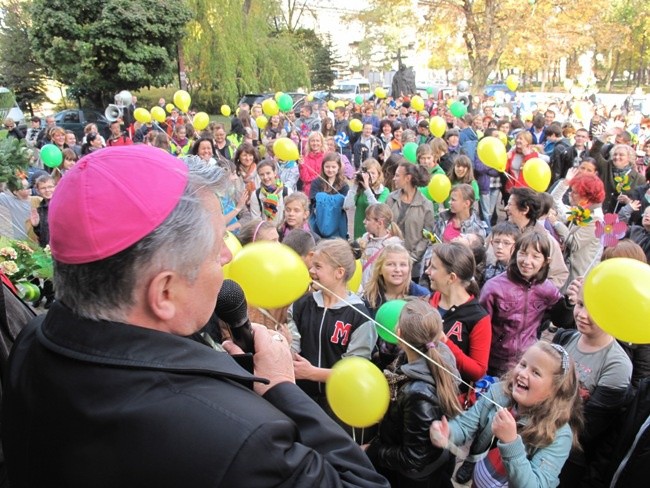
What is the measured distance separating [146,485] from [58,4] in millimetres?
21914

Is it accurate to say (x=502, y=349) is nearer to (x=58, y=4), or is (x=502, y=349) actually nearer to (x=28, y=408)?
(x=28, y=408)

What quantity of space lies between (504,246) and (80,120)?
1531cm

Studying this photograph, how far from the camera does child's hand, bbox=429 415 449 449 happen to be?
7.55 feet

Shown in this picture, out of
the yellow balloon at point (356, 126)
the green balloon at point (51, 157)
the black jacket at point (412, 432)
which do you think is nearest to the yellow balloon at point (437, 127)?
the yellow balloon at point (356, 126)

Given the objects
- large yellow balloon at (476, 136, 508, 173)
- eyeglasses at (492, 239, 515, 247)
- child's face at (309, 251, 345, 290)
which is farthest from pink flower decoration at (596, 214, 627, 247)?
child's face at (309, 251, 345, 290)

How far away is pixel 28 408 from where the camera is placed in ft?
3.41

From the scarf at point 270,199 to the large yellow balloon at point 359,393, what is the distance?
355cm

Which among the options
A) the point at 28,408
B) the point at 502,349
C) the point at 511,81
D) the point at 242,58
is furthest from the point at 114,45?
the point at 28,408

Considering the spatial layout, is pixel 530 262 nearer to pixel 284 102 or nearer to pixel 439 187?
pixel 439 187

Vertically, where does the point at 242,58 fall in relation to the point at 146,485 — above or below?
above

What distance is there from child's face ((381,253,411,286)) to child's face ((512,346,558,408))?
48.1 inches

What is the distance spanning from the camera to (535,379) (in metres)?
2.39

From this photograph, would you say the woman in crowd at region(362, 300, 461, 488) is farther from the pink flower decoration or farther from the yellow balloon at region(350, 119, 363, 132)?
the yellow balloon at region(350, 119, 363, 132)

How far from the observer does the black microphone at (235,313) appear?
1.48 metres
